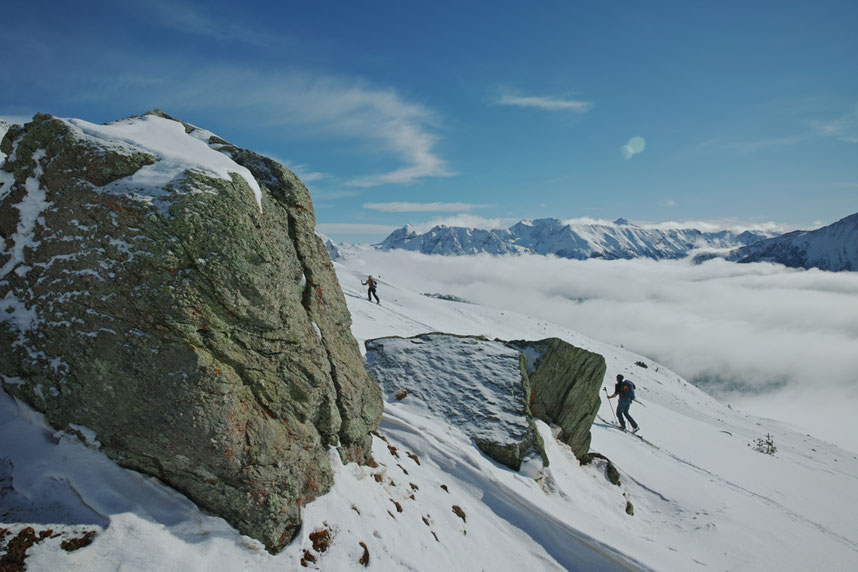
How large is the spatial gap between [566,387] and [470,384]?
4.74m

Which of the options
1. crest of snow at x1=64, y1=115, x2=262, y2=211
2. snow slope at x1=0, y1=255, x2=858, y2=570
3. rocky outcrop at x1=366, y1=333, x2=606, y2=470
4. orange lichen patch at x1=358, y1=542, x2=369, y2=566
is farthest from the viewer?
rocky outcrop at x1=366, y1=333, x2=606, y2=470

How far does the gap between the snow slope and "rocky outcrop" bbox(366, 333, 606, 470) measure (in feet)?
1.33

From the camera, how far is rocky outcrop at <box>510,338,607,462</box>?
14203mm

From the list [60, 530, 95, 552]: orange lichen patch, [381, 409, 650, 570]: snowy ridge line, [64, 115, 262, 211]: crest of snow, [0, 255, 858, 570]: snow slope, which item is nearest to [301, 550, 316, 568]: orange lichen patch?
[0, 255, 858, 570]: snow slope

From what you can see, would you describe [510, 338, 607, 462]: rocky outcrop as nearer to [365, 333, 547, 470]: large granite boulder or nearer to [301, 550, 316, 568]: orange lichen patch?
[365, 333, 547, 470]: large granite boulder

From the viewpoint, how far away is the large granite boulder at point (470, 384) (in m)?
10.7

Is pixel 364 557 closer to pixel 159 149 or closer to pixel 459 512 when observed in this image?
pixel 459 512

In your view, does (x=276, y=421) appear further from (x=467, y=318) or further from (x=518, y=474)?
(x=467, y=318)

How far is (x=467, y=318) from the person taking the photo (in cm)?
4553

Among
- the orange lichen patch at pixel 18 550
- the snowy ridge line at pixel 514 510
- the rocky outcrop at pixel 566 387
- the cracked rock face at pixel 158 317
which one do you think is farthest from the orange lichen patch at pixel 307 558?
the rocky outcrop at pixel 566 387

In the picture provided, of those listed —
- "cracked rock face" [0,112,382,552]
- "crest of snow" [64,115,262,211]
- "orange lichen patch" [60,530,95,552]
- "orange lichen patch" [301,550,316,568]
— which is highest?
"crest of snow" [64,115,262,211]

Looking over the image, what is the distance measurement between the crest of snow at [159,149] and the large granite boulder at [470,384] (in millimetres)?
7964

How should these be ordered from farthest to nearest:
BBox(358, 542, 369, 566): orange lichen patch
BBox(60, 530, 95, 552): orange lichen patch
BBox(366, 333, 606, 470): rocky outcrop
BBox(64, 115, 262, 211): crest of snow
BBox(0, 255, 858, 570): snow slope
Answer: BBox(366, 333, 606, 470): rocky outcrop, BBox(358, 542, 369, 566): orange lichen patch, BBox(64, 115, 262, 211): crest of snow, BBox(0, 255, 858, 570): snow slope, BBox(60, 530, 95, 552): orange lichen patch

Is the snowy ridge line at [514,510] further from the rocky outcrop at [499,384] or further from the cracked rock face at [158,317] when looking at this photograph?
the cracked rock face at [158,317]
